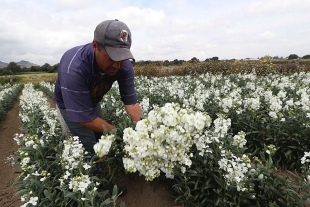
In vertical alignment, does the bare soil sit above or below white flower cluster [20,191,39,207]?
below

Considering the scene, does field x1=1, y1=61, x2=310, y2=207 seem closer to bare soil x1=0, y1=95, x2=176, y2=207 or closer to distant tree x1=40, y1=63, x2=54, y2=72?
bare soil x1=0, y1=95, x2=176, y2=207

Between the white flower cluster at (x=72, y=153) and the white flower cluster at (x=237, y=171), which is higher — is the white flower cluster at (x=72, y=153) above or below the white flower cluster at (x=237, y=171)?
above

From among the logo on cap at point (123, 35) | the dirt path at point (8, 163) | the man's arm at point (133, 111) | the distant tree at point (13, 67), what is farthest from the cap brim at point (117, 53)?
the distant tree at point (13, 67)

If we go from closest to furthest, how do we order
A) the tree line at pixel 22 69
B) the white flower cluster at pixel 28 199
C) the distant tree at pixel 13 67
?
the white flower cluster at pixel 28 199
the tree line at pixel 22 69
the distant tree at pixel 13 67

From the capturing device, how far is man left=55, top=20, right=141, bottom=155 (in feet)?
8.34

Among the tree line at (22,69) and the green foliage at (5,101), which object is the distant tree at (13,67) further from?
the green foliage at (5,101)

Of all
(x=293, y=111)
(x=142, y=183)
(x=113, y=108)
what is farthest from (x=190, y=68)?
(x=142, y=183)

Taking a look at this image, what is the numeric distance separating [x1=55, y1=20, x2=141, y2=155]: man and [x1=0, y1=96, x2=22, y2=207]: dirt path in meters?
1.83

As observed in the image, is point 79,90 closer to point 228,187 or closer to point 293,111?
point 228,187

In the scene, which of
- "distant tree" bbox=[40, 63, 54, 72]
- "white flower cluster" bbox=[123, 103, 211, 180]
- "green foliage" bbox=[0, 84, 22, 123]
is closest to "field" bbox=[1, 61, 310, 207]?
"white flower cluster" bbox=[123, 103, 211, 180]

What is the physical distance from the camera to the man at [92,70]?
2.54 metres

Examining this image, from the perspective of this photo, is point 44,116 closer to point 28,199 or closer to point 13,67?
point 28,199

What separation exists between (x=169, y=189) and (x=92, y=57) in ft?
7.19

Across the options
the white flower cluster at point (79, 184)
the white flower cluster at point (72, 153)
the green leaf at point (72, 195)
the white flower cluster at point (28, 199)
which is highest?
the white flower cluster at point (72, 153)
